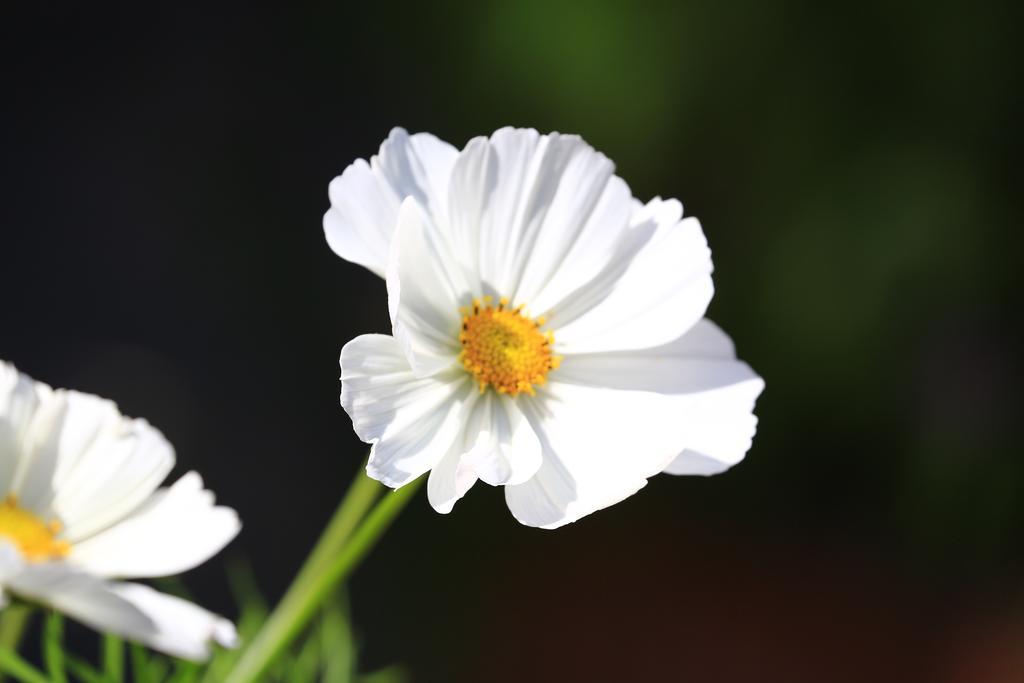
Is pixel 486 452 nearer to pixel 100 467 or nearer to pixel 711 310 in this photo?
pixel 100 467

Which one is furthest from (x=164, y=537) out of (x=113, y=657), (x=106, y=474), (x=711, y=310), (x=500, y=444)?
(x=711, y=310)

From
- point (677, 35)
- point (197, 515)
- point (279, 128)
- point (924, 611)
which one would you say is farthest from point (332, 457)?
point (197, 515)

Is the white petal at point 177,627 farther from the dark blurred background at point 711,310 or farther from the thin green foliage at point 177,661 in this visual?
the dark blurred background at point 711,310

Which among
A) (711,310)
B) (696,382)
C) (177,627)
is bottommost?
(177,627)

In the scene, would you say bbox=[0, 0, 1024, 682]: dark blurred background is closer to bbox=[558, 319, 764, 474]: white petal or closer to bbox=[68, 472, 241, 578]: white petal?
bbox=[558, 319, 764, 474]: white petal

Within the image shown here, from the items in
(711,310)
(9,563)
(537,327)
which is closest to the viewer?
(9,563)

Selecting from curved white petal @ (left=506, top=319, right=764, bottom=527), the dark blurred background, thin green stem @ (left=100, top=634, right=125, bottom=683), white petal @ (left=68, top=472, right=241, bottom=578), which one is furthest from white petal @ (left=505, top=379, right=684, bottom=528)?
the dark blurred background

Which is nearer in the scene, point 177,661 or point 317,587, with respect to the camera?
point 317,587

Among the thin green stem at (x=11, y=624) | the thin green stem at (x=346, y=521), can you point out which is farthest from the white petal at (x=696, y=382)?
the thin green stem at (x=11, y=624)
